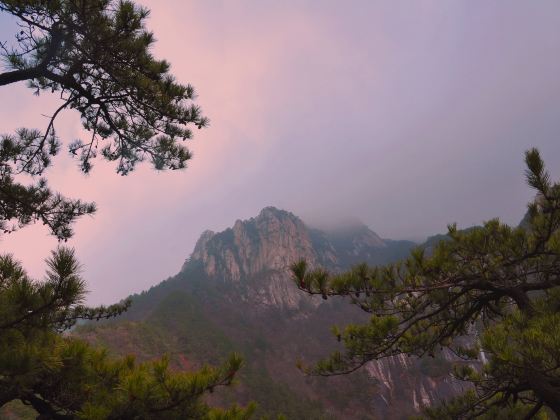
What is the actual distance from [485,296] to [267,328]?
3820 inches

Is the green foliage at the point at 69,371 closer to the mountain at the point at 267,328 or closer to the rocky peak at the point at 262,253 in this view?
the mountain at the point at 267,328

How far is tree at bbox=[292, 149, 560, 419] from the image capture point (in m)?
2.47

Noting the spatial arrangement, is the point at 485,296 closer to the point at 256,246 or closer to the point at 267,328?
the point at 267,328

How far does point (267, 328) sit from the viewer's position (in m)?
94.3

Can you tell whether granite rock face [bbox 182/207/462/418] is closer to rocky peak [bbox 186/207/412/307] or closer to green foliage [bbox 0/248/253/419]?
rocky peak [bbox 186/207/412/307]

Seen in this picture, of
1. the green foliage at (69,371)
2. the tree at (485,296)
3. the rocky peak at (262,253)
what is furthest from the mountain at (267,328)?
the green foliage at (69,371)

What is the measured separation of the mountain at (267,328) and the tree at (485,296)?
16.7 meters

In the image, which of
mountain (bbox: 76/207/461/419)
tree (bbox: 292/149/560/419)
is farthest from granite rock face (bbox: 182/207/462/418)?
tree (bbox: 292/149/560/419)

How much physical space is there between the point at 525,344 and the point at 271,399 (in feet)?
177

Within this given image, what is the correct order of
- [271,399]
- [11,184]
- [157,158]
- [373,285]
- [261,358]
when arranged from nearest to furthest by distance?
[373,285]
[11,184]
[157,158]
[271,399]
[261,358]

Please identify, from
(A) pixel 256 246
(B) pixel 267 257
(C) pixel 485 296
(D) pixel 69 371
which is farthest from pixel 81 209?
(A) pixel 256 246

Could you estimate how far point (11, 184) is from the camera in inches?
181

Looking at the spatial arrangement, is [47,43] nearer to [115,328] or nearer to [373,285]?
[373,285]

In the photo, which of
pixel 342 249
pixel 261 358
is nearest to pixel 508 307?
pixel 261 358
